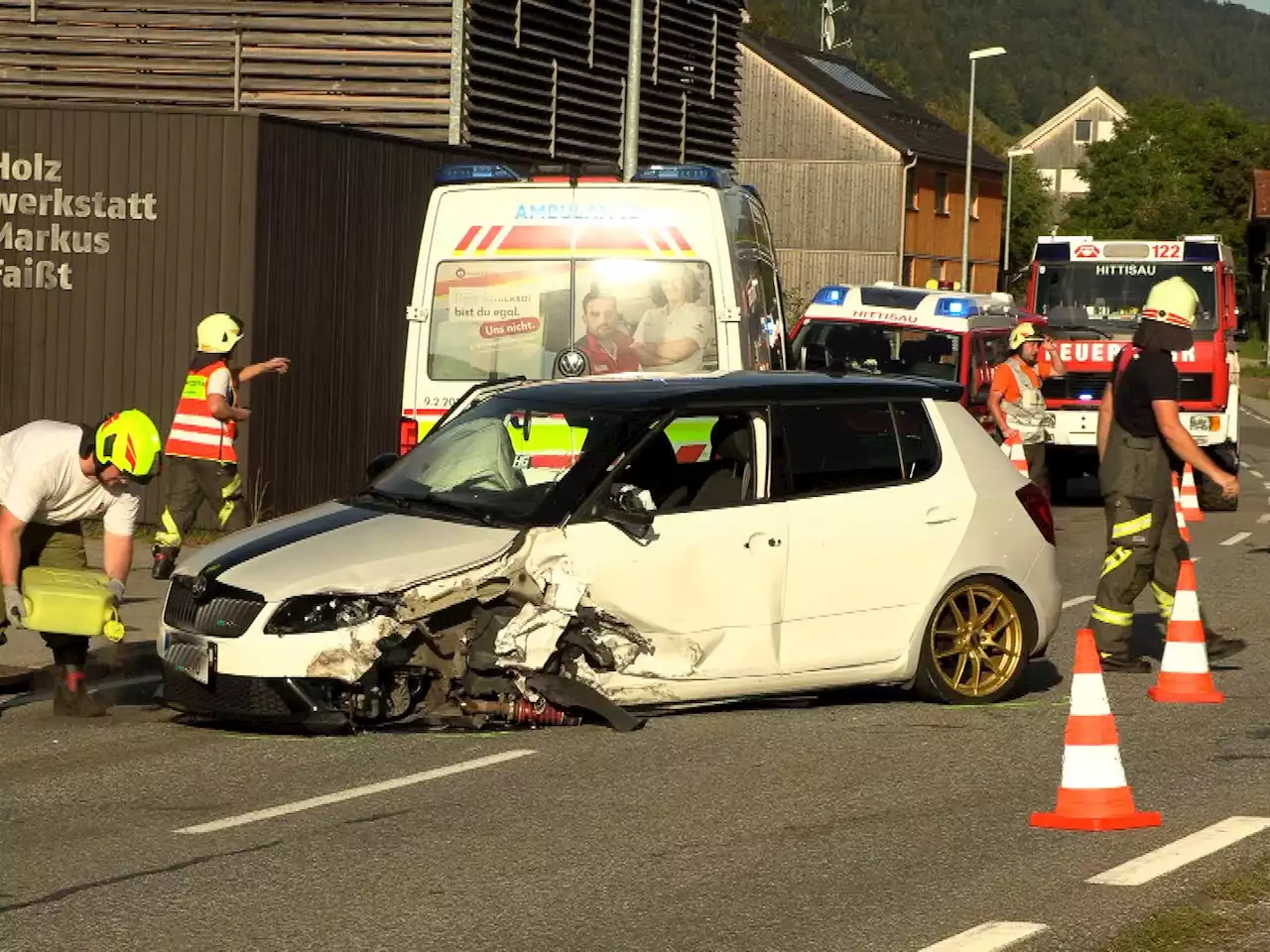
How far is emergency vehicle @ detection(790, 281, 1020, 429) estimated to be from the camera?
2075cm

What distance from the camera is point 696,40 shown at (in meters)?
32.7

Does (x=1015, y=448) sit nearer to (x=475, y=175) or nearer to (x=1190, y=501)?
(x=1190, y=501)

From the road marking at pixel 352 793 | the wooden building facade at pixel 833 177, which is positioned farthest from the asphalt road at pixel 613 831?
the wooden building facade at pixel 833 177

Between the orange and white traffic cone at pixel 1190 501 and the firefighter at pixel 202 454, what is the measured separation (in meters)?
11.2

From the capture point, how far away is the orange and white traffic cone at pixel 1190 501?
2286 centimetres

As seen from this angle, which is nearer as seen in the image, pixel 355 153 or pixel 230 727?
pixel 230 727

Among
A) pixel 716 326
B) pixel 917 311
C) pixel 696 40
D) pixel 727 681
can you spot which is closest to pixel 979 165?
pixel 696 40

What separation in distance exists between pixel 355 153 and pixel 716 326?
6846 millimetres

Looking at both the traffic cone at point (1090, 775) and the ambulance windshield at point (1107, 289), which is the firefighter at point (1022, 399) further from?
the traffic cone at point (1090, 775)

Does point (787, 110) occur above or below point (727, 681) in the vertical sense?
above

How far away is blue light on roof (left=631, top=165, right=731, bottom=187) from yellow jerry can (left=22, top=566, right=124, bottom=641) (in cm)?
524

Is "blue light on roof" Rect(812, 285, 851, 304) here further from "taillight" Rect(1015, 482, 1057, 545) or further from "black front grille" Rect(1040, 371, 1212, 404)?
"taillight" Rect(1015, 482, 1057, 545)

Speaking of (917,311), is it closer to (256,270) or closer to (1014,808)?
(256,270)

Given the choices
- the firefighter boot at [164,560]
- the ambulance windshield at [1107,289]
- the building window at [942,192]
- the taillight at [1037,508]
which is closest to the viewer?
the taillight at [1037,508]
